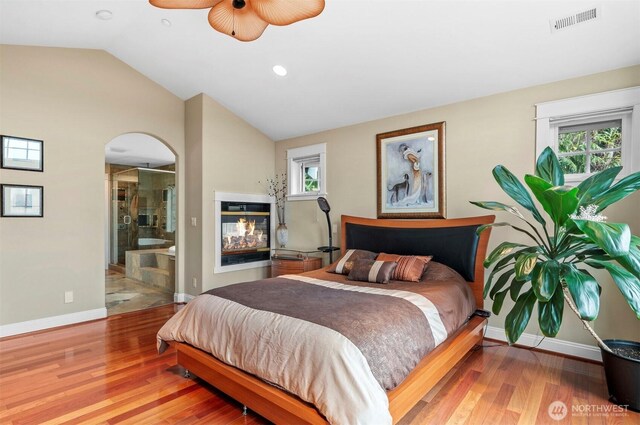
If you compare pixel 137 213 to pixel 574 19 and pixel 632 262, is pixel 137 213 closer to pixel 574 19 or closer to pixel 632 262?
pixel 574 19

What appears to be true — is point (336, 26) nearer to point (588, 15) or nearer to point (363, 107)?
point (363, 107)

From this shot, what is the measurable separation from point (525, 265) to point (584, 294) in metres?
0.33

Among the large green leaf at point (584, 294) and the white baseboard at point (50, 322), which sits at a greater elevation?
the large green leaf at point (584, 294)

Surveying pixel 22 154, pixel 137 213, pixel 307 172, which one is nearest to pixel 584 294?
pixel 307 172

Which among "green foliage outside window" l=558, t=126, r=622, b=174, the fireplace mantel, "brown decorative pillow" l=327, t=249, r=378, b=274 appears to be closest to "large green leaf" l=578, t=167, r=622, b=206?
"green foliage outside window" l=558, t=126, r=622, b=174

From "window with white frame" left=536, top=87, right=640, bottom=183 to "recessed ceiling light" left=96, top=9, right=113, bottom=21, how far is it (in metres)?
4.14

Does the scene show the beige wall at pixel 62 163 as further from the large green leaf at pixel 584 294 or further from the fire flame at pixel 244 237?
the large green leaf at pixel 584 294

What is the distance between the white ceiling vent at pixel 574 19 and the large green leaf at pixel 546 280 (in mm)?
1772

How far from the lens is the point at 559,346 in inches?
114

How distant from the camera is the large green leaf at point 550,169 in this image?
242cm

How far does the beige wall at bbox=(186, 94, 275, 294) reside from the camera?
14.4 feet

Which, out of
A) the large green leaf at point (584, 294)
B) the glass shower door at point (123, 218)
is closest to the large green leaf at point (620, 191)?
the large green leaf at point (584, 294)

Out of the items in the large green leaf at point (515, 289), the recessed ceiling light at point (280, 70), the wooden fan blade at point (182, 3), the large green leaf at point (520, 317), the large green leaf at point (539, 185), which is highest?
the recessed ceiling light at point (280, 70)

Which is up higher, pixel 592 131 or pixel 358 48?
pixel 358 48
